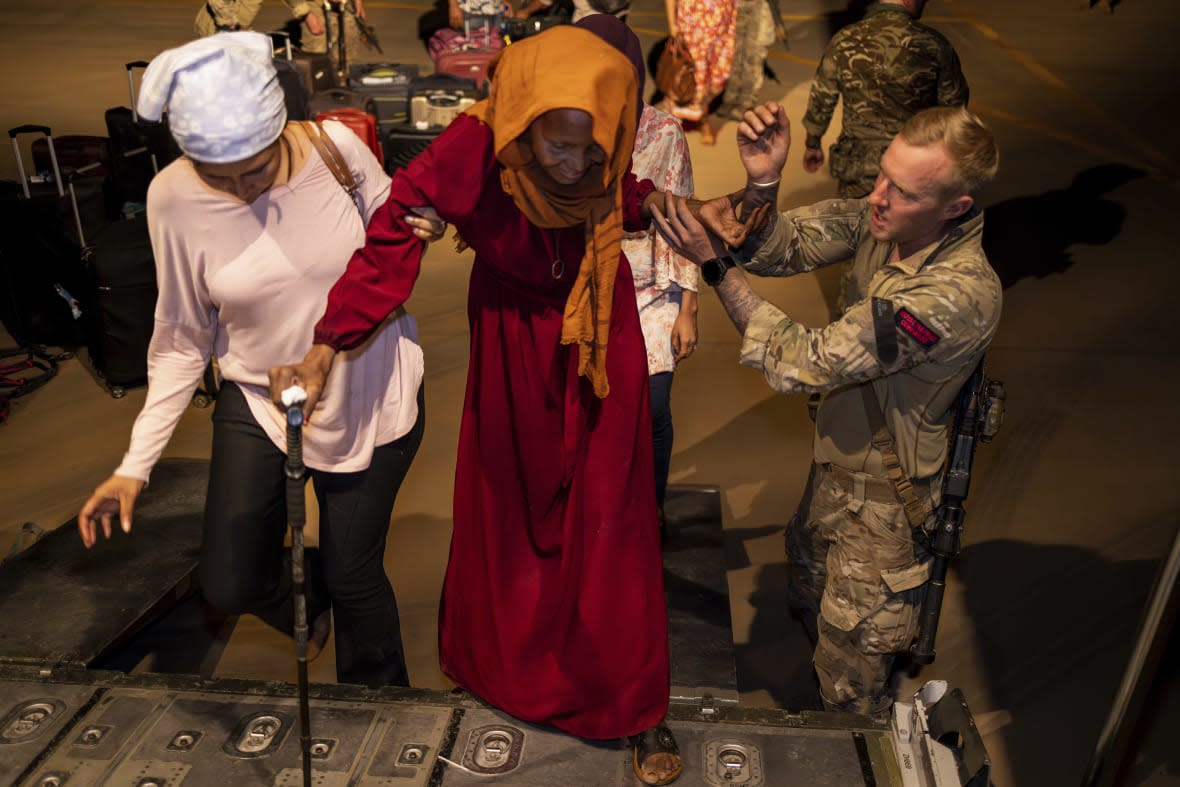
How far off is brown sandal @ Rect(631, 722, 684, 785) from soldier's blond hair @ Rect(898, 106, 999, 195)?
1643 mm

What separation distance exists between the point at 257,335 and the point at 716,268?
47.3 inches

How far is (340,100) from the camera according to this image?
8406 mm

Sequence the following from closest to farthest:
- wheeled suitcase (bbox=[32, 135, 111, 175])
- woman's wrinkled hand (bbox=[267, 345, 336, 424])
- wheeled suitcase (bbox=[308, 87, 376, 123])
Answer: woman's wrinkled hand (bbox=[267, 345, 336, 424]), wheeled suitcase (bbox=[32, 135, 111, 175]), wheeled suitcase (bbox=[308, 87, 376, 123])

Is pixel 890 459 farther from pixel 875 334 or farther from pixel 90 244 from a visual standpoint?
pixel 90 244

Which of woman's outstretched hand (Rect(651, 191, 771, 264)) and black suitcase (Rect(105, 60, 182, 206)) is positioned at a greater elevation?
woman's outstretched hand (Rect(651, 191, 771, 264))

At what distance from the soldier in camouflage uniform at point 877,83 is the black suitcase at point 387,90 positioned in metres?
3.95

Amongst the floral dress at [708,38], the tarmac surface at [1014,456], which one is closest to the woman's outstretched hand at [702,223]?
the tarmac surface at [1014,456]

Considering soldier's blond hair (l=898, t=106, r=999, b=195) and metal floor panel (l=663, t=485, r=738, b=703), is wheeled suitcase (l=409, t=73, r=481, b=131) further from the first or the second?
soldier's blond hair (l=898, t=106, r=999, b=195)

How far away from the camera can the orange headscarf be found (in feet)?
7.86

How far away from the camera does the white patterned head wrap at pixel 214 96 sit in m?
2.59

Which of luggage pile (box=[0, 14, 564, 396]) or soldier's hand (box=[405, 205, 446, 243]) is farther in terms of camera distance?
luggage pile (box=[0, 14, 564, 396])

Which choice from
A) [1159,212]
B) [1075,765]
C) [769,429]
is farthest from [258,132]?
[1159,212]

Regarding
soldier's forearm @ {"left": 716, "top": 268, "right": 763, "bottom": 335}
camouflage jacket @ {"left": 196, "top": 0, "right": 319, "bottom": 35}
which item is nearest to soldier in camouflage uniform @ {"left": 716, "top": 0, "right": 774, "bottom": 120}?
camouflage jacket @ {"left": 196, "top": 0, "right": 319, "bottom": 35}

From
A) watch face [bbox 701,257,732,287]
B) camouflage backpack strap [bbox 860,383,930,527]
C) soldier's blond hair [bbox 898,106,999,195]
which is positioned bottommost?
camouflage backpack strap [bbox 860,383,930,527]
